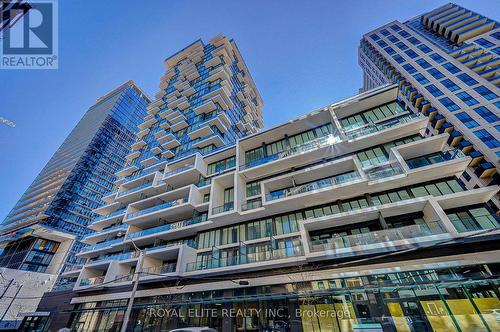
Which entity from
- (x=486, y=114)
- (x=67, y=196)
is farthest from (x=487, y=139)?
(x=67, y=196)

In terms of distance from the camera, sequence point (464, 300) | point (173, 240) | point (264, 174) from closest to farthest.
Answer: point (464, 300), point (264, 174), point (173, 240)

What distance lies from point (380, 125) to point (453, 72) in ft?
136

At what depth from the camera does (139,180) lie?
3238cm

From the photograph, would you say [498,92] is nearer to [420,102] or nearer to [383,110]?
[420,102]

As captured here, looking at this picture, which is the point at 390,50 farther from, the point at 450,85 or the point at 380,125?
the point at 380,125

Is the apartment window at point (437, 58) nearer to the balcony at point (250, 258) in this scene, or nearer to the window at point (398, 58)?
the window at point (398, 58)

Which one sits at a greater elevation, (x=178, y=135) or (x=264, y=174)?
(x=178, y=135)

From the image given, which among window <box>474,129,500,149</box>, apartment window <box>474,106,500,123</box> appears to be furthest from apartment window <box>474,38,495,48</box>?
window <box>474,129,500,149</box>

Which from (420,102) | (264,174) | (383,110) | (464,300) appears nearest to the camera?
(464,300)

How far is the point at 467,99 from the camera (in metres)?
37.8

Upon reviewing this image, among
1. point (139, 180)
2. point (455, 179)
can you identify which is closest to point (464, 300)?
point (455, 179)

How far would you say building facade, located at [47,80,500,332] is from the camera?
468 inches

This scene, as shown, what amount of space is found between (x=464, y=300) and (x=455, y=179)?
8724 millimetres

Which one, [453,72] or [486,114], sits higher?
[453,72]
